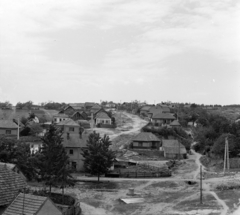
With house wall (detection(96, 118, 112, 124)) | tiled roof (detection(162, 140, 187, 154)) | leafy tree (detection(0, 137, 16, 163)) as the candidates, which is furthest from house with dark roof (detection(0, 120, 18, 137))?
house wall (detection(96, 118, 112, 124))

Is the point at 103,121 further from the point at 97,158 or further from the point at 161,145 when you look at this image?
the point at 97,158

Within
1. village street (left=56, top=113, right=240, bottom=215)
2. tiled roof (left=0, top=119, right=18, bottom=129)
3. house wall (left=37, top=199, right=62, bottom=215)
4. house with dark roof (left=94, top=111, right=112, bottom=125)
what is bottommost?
village street (left=56, top=113, right=240, bottom=215)

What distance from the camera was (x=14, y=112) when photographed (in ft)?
273

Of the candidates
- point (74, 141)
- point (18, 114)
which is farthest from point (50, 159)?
point (18, 114)

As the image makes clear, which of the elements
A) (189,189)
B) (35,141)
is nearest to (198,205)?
(189,189)

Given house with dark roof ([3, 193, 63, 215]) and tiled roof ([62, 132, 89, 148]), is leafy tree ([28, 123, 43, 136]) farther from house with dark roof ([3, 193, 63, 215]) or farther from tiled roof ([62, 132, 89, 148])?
house with dark roof ([3, 193, 63, 215])

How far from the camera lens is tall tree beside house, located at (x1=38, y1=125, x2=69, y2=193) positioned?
111 ft

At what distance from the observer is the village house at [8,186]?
70.2 ft

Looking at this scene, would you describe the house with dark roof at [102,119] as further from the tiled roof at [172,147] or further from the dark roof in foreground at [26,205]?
the dark roof in foreground at [26,205]

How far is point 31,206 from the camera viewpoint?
18.9 m

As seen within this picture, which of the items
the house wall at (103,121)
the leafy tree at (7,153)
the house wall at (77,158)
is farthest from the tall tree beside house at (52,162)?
the house wall at (103,121)

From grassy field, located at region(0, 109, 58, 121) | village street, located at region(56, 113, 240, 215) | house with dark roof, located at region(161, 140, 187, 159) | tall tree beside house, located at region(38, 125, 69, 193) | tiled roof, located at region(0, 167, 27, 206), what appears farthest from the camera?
grassy field, located at region(0, 109, 58, 121)

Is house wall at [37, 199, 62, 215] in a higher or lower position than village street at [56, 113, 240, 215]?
higher

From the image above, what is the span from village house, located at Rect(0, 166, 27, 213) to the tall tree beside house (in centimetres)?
987
